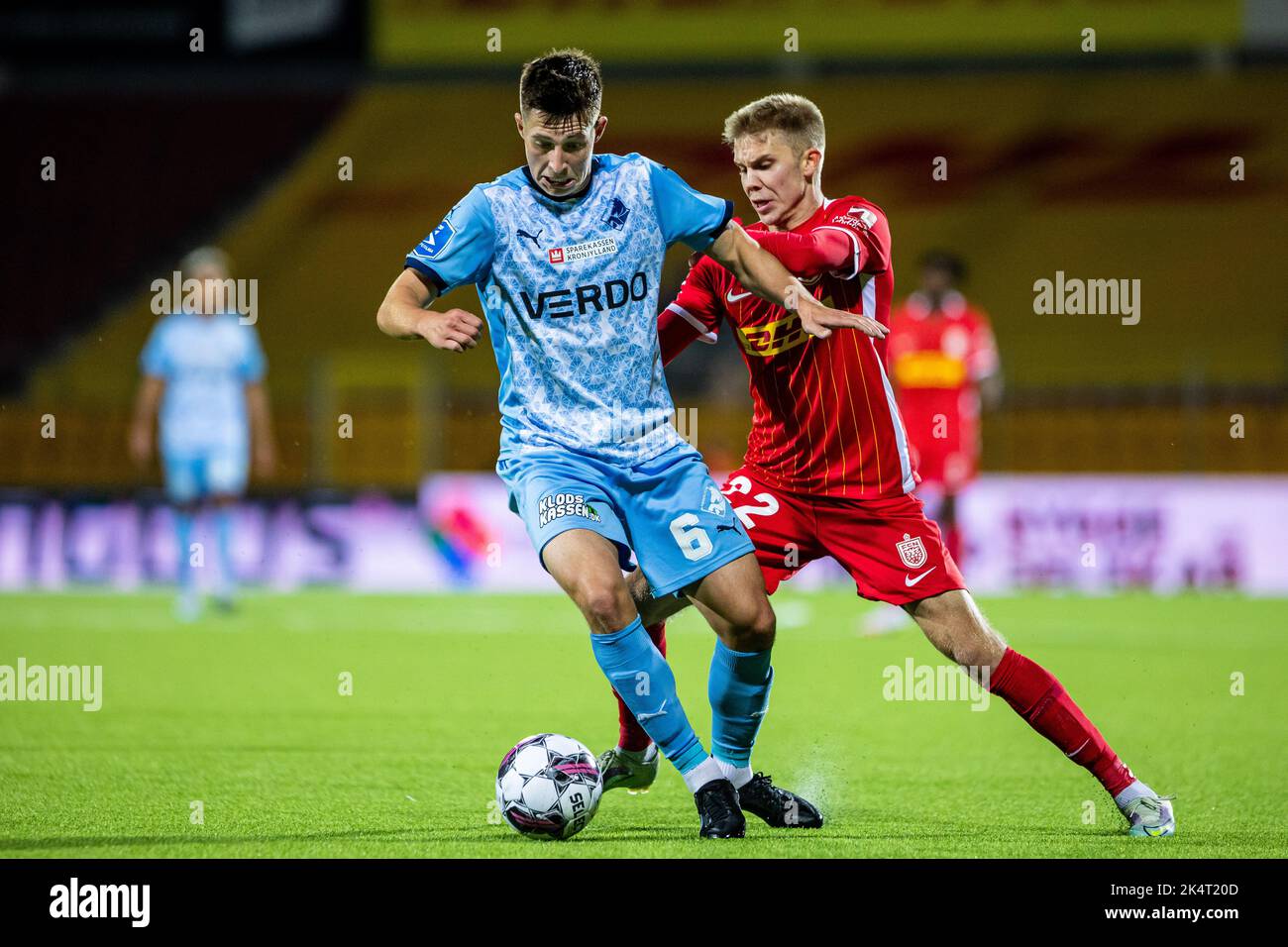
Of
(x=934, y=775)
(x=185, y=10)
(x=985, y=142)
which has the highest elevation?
(x=185, y=10)

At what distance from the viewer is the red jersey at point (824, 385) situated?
16.9 feet

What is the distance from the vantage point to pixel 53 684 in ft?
27.9

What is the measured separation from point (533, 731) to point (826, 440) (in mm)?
2337

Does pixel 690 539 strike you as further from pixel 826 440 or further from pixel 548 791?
pixel 548 791

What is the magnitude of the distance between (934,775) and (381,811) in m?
1.90

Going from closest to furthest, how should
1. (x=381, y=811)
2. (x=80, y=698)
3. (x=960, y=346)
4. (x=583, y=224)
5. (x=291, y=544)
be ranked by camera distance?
(x=583, y=224)
(x=381, y=811)
(x=80, y=698)
(x=960, y=346)
(x=291, y=544)

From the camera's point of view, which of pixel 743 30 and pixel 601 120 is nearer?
pixel 601 120

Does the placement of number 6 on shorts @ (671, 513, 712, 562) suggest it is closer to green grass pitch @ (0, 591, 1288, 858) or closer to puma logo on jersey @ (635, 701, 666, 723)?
puma logo on jersey @ (635, 701, 666, 723)

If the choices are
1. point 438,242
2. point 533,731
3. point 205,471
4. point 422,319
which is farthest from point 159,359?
point 422,319

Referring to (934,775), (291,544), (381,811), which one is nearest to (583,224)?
(381,811)

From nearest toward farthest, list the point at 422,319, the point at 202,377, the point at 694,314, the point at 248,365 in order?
the point at 422,319 → the point at 694,314 → the point at 202,377 → the point at 248,365

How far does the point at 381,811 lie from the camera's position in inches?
203

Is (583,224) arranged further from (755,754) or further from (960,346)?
(960,346)
